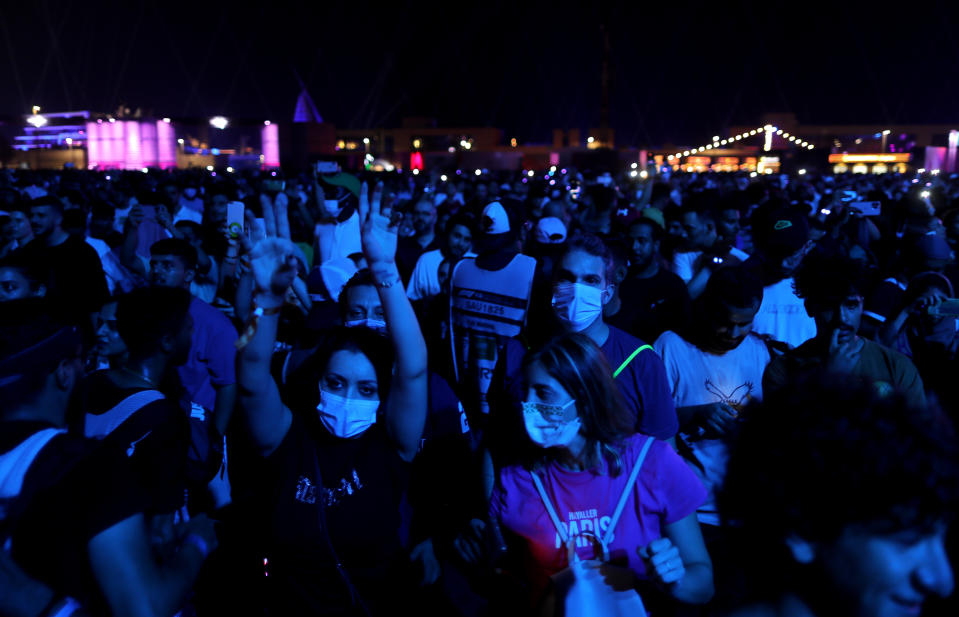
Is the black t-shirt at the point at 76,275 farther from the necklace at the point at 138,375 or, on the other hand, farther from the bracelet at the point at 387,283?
the bracelet at the point at 387,283

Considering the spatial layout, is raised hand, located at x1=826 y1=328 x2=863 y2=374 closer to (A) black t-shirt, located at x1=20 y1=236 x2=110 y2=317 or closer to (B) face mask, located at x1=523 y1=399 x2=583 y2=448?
(B) face mask, located at x1=523 y1=399 x2=583 y2=448

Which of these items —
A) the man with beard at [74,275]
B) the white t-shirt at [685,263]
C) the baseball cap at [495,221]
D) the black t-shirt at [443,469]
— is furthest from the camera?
the white t-shirt at [685,263]

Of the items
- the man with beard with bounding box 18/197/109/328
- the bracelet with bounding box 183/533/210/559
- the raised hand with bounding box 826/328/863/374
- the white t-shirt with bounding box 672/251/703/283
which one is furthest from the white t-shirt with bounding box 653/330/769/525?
the man with beard with bounding box 18/197/109/328

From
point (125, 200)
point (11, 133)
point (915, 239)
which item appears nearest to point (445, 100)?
point (11, 133)

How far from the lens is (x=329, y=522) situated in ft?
7.83

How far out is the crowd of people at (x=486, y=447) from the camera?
1436 millimetres

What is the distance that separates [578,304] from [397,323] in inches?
39.4

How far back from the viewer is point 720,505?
1.63 meters

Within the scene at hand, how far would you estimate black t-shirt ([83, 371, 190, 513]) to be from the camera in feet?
8.04

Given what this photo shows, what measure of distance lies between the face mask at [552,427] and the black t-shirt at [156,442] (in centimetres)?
123

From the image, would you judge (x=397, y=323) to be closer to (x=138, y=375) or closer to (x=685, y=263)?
(x=138, y=375)

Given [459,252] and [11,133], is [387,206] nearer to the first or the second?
[459,252]

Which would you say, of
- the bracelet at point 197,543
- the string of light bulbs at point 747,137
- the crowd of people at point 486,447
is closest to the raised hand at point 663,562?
the crowd of people at point 486,447

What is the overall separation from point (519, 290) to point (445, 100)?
103 m
